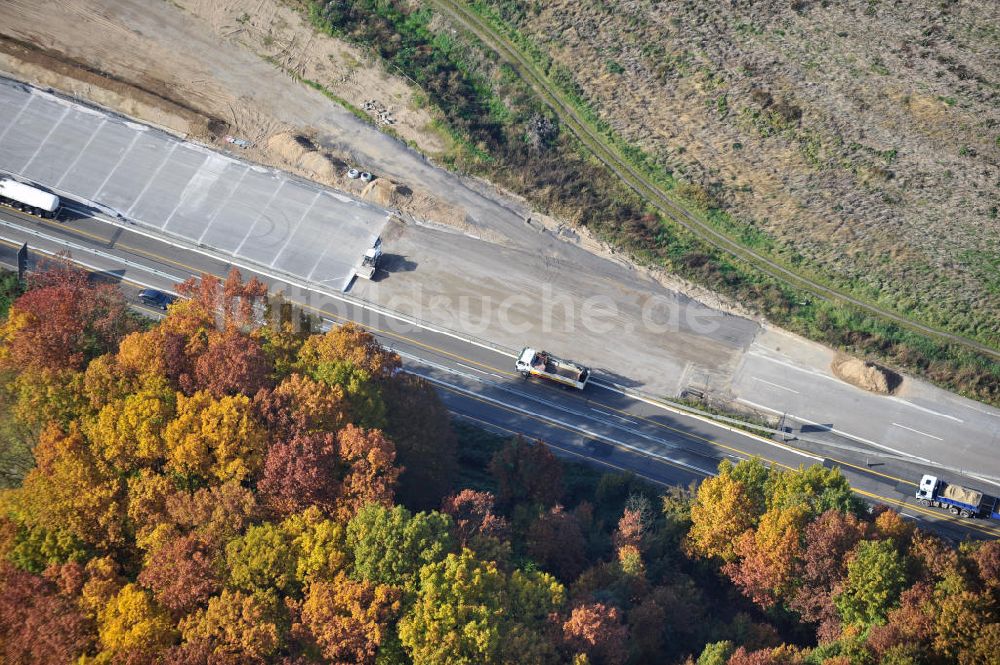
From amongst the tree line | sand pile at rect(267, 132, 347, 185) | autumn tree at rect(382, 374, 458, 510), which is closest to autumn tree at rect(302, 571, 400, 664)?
the tree line

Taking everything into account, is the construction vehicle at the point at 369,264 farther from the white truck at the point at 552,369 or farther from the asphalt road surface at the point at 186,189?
the white truck at the point at 552,369

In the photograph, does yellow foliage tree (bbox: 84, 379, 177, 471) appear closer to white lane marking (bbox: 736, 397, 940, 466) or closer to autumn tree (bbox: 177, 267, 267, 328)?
autumn tree (bbox: 177, 267, 267, 328)

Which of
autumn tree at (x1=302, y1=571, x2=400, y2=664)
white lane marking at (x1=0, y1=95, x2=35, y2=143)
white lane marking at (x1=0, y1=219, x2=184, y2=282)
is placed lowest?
autumn tree at (x1=302, y1=571, x2=400, y2=664)

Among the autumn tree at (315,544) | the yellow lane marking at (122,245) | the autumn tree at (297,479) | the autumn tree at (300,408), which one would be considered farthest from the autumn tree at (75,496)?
the yellow lane marking at (122,245)

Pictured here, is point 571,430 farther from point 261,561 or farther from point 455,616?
point 261,561

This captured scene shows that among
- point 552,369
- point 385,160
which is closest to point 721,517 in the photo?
point 552,369

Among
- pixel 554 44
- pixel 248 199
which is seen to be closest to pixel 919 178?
pixel 554 44

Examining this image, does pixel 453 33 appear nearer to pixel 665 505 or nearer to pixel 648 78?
pixel 648 78
